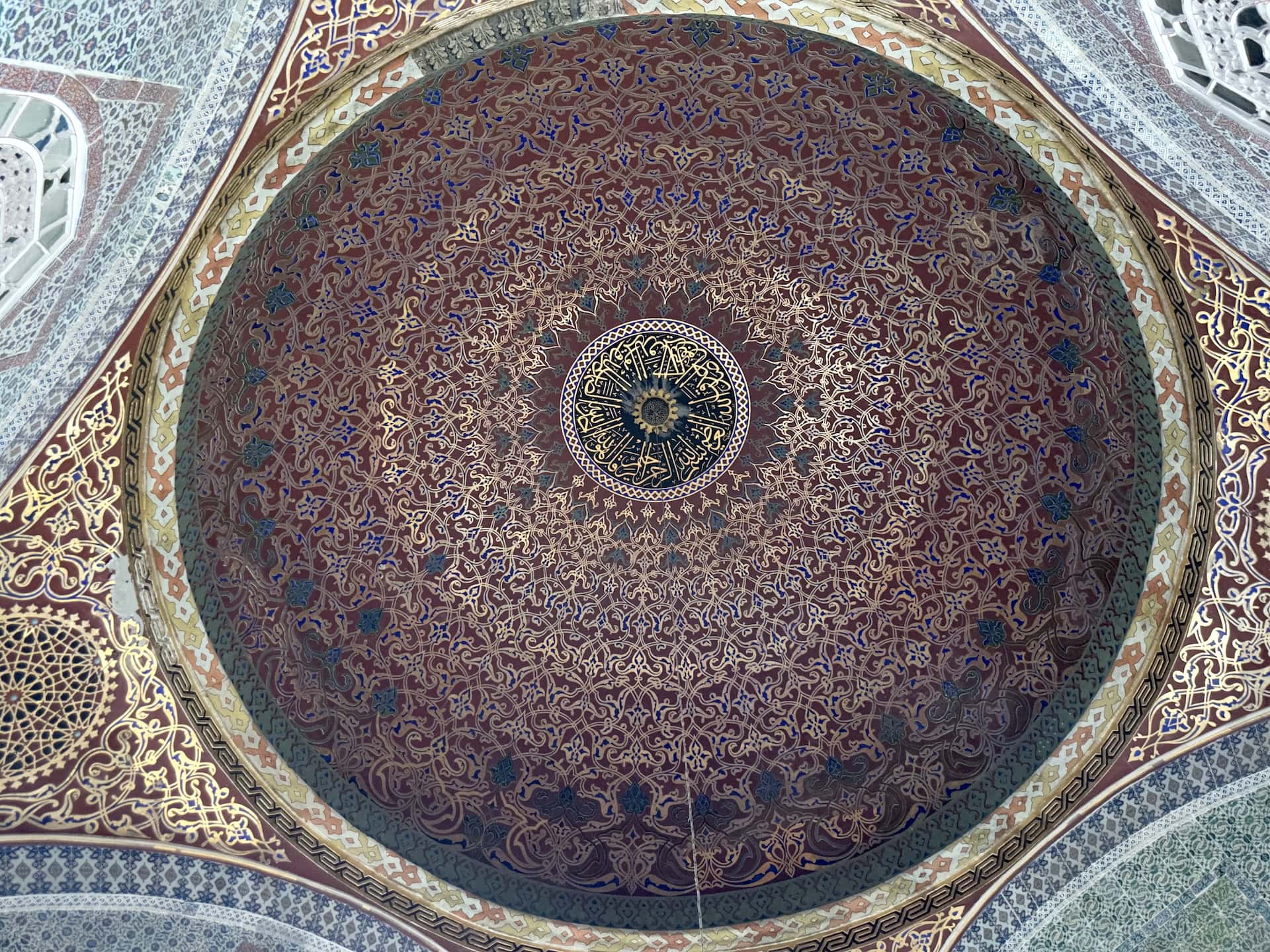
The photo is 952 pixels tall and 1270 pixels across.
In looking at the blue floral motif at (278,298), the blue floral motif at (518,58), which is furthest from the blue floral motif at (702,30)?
the blue floral motif at (278,298)

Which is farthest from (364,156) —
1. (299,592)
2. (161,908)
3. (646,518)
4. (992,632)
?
(992,632)

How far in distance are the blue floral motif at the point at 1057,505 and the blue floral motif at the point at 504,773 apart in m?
3.24

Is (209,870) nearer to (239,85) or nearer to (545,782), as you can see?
(545,782)

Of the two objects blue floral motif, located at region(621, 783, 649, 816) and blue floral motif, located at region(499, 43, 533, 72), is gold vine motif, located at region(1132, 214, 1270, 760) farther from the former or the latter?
blue floral motif, located at region(499, 43, 533, 72)

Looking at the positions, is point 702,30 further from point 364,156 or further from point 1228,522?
point 1228,522

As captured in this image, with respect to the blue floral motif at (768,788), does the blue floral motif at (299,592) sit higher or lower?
higher

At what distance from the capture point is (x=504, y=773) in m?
6.98

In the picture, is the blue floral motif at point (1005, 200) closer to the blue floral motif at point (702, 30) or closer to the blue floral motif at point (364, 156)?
the blue floral motif at point (702, 30)

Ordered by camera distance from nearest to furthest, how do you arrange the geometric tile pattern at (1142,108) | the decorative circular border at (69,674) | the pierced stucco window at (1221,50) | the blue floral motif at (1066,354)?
the pierced stucco window at (1221,50)
the geometric tile pattern at (1142,108)
the decorative circular border at (69,674)
the blue floral motif at (1066,354)

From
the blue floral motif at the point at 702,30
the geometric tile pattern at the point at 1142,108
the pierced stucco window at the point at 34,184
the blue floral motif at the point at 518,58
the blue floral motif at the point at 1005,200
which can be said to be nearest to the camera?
the pierced stucco window at the point at 34,184

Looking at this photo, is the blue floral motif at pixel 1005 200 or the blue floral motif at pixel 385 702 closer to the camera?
the blue floral motif at pixel 1005 200

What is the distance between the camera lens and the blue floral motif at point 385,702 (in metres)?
6.82

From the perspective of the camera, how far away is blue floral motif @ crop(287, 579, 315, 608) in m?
6.68

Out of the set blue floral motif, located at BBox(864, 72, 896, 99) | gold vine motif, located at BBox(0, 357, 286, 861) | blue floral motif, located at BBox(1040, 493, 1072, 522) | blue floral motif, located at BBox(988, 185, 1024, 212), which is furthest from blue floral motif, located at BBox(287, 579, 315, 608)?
blue floral motif, located at BBox(988, 185, 1024, 212)
